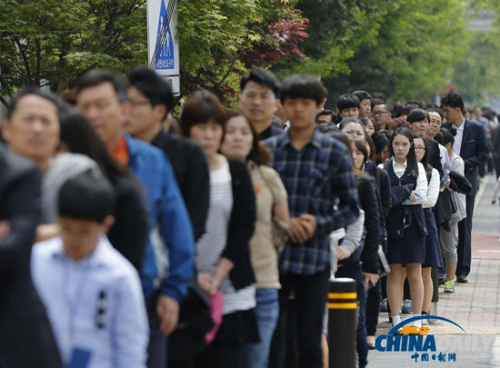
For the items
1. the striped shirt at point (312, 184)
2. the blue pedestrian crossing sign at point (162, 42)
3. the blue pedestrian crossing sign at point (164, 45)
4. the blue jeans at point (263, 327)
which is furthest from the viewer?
the blue pedestrian crossing sign at point (164, 45)

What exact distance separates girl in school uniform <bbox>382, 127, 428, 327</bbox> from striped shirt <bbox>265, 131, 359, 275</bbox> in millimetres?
4726

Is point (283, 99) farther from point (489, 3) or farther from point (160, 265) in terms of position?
point (489, 3)

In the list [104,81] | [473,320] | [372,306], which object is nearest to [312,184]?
[104,81]

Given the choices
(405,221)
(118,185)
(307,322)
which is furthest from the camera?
(405,221)

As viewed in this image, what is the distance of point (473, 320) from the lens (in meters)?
13.9

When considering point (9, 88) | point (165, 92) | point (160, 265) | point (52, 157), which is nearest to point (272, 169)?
point (165, 92)

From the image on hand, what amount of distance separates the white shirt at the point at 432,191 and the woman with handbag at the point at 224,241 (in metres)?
6.04

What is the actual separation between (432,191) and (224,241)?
21.2ft

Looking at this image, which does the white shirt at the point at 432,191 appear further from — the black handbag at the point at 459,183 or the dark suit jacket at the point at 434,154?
the black handbag at the point at 459,183

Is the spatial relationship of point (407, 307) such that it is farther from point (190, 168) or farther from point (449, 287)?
point (190, 168)

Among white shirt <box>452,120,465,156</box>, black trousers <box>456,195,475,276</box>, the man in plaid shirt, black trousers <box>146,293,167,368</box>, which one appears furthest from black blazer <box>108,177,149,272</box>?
white shirt <box>452,120,465,156</box>

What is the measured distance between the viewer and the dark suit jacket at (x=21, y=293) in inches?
197

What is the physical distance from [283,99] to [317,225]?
0.79m

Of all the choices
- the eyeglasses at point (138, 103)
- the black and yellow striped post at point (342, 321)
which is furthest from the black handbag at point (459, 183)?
the eyeglasses at point (138, 103)
